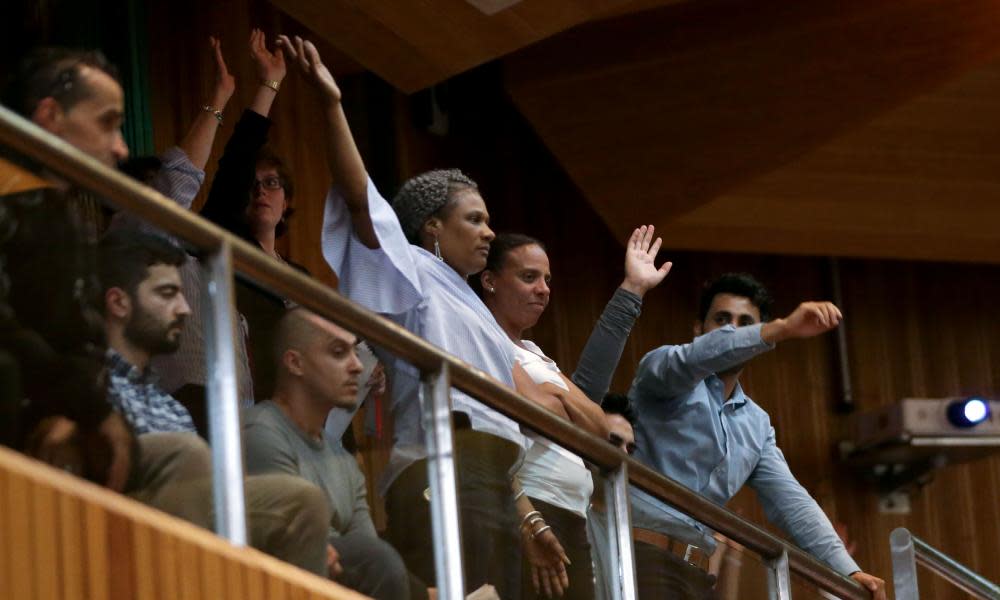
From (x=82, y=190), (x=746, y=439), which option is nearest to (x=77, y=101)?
(x=82, y=190)

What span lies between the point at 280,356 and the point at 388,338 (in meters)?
0.20

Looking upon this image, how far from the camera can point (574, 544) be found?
281 centimetres

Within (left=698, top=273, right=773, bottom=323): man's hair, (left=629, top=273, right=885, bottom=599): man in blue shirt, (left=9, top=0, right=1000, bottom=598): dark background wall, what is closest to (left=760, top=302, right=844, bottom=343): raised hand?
(left=629, top=273, right=885, bottom=599): man in blue shirt

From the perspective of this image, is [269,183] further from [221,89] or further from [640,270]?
[640,270]

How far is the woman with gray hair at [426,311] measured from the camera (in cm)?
247

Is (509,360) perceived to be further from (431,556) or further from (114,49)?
(114,49)

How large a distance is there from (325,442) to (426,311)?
0.88 metres

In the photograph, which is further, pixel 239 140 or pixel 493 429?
pixel 239 140

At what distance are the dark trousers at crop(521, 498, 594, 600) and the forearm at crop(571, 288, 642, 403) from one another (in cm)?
105

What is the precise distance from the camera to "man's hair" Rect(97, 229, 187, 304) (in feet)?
6.79

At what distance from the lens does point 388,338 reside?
2414 millimetres

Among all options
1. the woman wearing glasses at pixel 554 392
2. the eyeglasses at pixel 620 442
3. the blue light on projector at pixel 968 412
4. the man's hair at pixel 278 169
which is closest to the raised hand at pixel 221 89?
the man's hair at pixel 278 169

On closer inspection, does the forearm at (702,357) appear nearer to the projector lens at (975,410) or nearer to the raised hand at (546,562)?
the raised hand at (546,562)

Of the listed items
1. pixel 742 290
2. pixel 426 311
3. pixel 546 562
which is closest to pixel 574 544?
pixel 546 562
